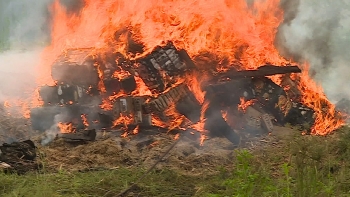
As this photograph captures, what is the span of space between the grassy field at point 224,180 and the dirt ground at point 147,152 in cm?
45

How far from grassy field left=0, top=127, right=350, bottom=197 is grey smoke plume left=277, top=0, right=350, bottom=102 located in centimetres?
512

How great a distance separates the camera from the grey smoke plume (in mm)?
12117

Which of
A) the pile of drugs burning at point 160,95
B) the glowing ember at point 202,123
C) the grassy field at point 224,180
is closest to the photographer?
the grassy field at point 224,180

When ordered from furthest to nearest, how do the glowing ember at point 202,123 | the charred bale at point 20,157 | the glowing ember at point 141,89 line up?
the glowing ember at point 141,89 → the glowing ember at point 202,123 → the charred bale at point 20,157

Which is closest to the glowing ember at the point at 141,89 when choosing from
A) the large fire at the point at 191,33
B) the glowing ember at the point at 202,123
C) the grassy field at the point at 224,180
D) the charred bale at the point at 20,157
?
the large fire at the point at 191,33

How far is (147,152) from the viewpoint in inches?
314

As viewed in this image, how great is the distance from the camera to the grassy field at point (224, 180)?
471 cm

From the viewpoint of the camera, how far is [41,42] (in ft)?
50.8

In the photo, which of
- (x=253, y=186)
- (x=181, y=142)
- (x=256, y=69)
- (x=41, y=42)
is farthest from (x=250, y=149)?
(x=41, y=42)

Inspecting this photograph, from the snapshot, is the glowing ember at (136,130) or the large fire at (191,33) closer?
the glowing ember at (136,130)

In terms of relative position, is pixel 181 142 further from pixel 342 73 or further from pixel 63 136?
pixel 342 73

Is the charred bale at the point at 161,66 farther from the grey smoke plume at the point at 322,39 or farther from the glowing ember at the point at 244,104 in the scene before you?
the grey smoke plume at the point at 322,39

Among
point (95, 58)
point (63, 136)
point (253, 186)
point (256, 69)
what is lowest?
point (253, 186)

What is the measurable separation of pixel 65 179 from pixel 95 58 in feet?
14.4
